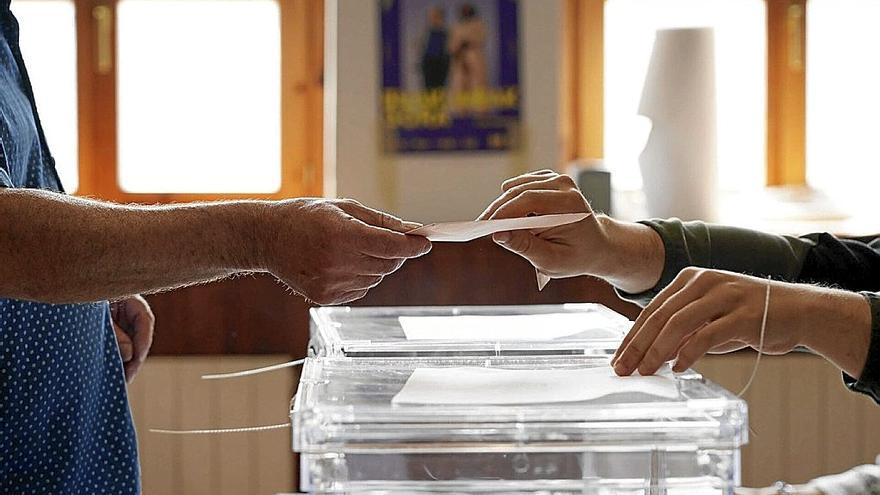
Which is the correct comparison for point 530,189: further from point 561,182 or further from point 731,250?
point 731,250

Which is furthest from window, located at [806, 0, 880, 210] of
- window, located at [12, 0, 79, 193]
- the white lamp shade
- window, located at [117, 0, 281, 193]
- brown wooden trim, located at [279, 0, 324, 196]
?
window, located at [12, 0, 79, 193]

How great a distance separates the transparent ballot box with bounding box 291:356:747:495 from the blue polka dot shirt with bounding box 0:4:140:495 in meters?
0.50

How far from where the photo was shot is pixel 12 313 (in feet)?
3.43

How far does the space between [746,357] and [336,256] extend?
1595 mm

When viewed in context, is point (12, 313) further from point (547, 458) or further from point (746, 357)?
point (746, 357)

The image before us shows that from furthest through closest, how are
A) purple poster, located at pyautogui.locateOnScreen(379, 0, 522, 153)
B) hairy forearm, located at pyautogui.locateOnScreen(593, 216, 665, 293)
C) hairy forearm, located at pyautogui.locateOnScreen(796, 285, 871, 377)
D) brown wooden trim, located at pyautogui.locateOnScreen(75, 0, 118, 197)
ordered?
brown wooden trim, located at pyautogui.locateOnScreen(75, 0, 118, 197), purple poster, located at pyautogui.locateOnScreen(379, 0, 522, 153), hairy forearm, located at pyautogui.locateOnScreen(593, 216, 665, 293), hairy forearm, located at pyautogui.locateOnScreen(796, 285, 871, 377)

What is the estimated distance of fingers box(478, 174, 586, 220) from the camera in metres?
1.16

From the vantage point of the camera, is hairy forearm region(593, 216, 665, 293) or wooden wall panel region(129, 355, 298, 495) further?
wooden wall panel region(129, 355, 298, 495)

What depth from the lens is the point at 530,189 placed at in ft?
3.88

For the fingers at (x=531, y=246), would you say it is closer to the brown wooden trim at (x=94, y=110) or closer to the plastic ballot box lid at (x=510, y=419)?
the plastic ballot box lid at (x=510, y=419)

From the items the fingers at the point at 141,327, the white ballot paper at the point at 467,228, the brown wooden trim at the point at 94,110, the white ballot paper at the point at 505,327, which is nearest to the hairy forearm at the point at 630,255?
the white ballot paper at the point at 505,327

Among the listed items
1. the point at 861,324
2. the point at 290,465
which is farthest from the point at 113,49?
the point at 861,324

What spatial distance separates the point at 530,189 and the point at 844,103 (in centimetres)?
170

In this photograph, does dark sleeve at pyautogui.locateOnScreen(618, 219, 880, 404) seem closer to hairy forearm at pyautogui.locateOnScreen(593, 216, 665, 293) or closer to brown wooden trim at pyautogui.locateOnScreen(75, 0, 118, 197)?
hairy forearm at pyautogui.locateOnScreen(593, 216, 665, 293)
